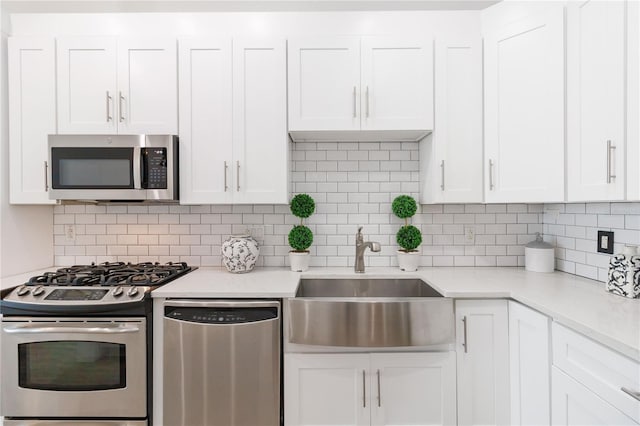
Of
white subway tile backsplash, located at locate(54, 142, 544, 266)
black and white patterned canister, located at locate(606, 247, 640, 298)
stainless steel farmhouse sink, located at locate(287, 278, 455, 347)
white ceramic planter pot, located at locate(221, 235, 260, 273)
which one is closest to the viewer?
black and white patterned canister, located at locate(606, 247, 640, 298)

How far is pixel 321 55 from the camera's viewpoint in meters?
2.00

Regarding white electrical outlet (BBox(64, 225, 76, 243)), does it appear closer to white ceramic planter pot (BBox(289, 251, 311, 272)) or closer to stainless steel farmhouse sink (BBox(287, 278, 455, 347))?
white ceramic planter pot (BBox(289, 251, 311, 272))

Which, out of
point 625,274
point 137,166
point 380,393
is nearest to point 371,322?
point 380,393

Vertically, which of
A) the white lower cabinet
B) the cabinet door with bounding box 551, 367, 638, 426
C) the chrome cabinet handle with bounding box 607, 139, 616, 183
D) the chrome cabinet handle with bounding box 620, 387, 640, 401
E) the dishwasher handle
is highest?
the chrome cabinet handle with bounding box 607, 139, 616, 183

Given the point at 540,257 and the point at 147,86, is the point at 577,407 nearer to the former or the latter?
the point at 540,257

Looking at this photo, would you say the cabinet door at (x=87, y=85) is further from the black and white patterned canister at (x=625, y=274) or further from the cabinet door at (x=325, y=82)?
the black and white patterned canister at (x=625, y=274)

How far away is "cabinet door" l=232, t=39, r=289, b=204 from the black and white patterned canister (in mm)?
1700

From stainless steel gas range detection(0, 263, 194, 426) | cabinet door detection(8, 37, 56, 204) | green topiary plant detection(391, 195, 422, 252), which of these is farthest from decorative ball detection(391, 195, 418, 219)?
cabinet door detection(8, 37, 56, 204)

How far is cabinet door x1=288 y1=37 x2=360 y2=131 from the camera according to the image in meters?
2.00

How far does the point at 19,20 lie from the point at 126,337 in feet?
6.87

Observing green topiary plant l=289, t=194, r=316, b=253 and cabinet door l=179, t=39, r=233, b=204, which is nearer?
cabinet door l=179, t=39, r=233, b=204

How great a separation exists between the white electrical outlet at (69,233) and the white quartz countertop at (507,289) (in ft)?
3.17

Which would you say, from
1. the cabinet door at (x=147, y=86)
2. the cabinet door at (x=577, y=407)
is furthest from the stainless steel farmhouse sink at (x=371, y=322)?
the cabinet door at (x=147, y=86)

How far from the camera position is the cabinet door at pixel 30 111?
204cm
